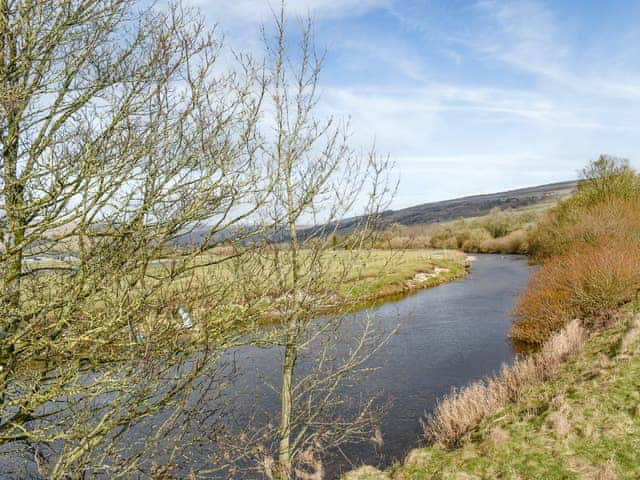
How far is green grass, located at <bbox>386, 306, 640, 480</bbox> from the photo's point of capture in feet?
29.0

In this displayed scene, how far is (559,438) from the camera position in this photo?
9.86 m

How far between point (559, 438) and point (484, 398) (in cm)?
383

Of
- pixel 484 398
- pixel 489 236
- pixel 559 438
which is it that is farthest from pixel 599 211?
pixel 489 236

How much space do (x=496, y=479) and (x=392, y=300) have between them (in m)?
25.3

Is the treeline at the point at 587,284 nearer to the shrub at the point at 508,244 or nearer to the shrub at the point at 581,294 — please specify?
the shrub at the point at 581,294

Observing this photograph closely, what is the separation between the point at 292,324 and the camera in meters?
7.67

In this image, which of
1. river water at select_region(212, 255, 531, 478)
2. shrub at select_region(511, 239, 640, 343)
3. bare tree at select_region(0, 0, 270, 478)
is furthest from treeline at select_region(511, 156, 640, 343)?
bare tree at select_region(0, 0, 270, 478)

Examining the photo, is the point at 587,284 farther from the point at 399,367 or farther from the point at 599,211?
the point at 599,211

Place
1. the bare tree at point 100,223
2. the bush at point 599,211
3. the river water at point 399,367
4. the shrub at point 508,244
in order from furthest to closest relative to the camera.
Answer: the shrub at point 508,244 < the bush at point 599,211 < the river water at point 399,367 < the bare tree at point 100,223

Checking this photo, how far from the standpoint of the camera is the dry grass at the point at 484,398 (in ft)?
39.9

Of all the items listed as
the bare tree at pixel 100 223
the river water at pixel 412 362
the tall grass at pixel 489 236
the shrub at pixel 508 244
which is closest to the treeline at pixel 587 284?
the river water at pixel 412 362

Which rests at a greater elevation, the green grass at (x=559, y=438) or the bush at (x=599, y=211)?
the bush at (x=599, y=211)

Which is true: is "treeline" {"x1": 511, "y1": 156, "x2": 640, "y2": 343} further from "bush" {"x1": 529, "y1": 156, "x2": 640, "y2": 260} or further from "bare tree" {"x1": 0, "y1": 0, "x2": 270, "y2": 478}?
"bare tree" {"x1": 0, "y1": 0, "x2": 270, "y2": 478}

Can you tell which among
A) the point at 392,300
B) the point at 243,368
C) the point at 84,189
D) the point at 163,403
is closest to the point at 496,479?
the point at 163,403
